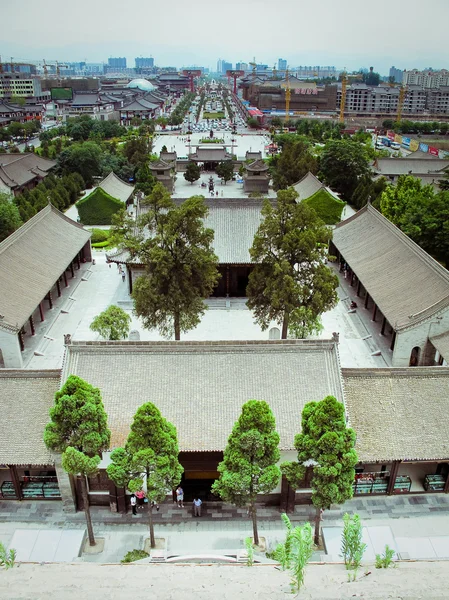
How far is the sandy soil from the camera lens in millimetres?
12086

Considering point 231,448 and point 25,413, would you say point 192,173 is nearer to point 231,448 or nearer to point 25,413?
point 25,413

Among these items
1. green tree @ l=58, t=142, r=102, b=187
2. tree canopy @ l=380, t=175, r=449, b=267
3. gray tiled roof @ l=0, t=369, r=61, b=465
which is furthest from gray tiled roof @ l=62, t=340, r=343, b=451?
green tree @ l=58, t=142, r=102, b=187

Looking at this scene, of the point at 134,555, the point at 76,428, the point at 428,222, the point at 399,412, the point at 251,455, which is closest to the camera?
the point at 251,455

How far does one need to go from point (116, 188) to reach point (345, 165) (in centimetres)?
2788

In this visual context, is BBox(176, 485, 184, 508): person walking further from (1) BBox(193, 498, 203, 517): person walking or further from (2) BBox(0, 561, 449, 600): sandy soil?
(2) BBox(0, 561, 449, 600): sandy soil

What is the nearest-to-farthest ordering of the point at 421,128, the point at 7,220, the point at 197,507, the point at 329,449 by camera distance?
the point at 329,449
the point at 197,507
the point at 7,220
the point at 421,128

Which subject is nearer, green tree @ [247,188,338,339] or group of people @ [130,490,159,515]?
group of people @ [130,490,159,515]

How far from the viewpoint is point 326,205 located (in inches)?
2076

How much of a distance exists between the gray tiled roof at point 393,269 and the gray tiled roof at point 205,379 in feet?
31.9

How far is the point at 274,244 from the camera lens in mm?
27422

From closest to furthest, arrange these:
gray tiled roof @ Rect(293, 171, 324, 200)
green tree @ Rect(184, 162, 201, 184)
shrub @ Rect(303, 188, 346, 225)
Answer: shrub @ Rect(303, 188, 346, 225)
gray tiled roof @ Rect(293, 171, 324, 200)
green tree @ Rect(184, 162, 201, 184)

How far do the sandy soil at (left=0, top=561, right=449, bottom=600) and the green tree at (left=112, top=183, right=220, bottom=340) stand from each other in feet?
48.2

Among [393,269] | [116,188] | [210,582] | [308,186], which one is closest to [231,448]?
[210,582]

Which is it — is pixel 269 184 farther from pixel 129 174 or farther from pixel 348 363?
pixel 348 363
